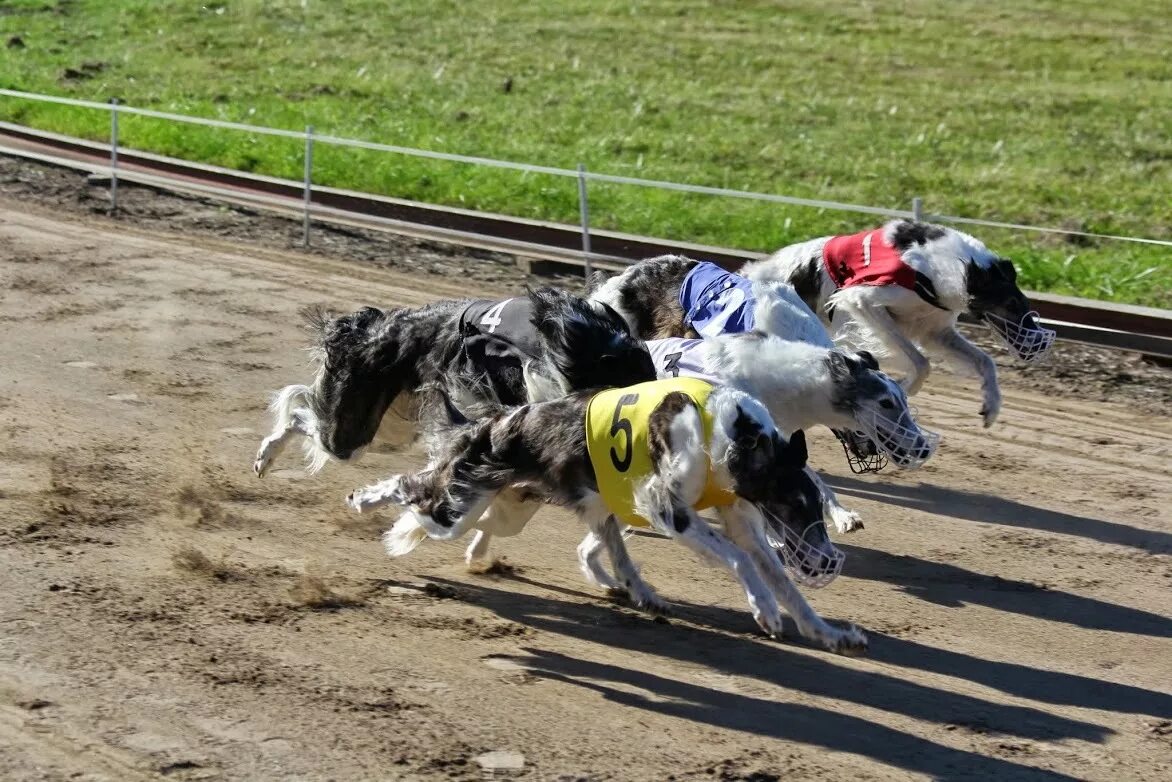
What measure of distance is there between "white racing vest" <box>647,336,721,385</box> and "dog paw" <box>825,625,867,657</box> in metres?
1.27

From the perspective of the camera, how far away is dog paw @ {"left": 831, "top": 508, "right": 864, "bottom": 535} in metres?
7.11

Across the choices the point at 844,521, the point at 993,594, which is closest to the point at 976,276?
the point at 844,521

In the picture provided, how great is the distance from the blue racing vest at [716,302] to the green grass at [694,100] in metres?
5.80

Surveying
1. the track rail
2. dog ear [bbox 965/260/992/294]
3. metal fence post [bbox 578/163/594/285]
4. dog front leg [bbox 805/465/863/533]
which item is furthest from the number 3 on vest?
metal fence post [bbox 578/163/594/285]

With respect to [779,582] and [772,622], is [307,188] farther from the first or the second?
[772,622]

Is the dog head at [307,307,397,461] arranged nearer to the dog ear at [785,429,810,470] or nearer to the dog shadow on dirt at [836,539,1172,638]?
the dog ear at [785,429,810,470]

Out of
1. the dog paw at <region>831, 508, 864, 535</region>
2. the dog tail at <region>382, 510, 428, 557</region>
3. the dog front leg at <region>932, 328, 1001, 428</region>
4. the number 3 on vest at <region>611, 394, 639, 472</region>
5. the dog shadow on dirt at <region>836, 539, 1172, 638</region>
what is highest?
the number 3 on vest at <region>611, 394, 639, 472</region>

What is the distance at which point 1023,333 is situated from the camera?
8.05m

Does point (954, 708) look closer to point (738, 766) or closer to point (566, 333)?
point (738, 766)

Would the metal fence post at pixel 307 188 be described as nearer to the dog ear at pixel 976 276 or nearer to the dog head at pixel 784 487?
the dog ear at pixel 976 276

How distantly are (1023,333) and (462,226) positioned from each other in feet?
23.4

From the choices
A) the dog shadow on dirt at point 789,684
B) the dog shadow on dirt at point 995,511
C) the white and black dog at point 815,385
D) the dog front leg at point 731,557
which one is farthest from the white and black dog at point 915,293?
the dog front leg at point 731,557

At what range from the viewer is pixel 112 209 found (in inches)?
579

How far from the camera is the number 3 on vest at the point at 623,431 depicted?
534 centimetres
